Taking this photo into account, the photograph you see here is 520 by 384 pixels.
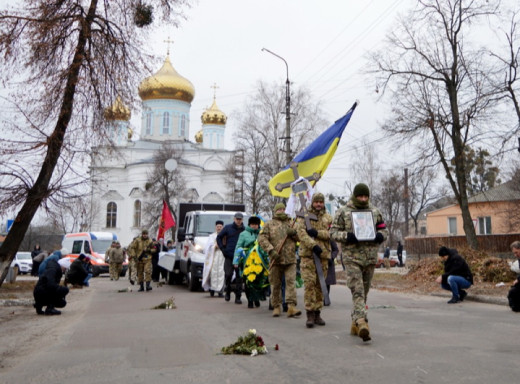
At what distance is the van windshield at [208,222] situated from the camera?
53.2 ft

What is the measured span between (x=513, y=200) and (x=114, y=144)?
36.4 meters

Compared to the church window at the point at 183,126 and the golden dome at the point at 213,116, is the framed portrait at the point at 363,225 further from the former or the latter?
the golden dome at the point at 213,116

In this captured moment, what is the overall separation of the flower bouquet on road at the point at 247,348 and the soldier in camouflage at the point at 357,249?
129 cm

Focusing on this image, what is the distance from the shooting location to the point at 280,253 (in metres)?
9.16

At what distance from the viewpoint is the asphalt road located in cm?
499

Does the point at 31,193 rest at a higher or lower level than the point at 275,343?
higher

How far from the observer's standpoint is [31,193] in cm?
1462

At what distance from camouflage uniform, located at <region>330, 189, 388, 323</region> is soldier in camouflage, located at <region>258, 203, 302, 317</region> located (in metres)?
1.94

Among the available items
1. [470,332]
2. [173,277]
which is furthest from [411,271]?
[470,332]

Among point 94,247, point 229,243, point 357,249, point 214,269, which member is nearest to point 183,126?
point 94,247

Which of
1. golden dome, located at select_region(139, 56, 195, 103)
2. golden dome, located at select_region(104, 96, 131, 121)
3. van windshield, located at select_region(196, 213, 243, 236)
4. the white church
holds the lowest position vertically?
van windshield, located at select_region(196, 213, 243, 236)

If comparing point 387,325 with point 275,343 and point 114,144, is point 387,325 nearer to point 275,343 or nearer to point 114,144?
point 275,343

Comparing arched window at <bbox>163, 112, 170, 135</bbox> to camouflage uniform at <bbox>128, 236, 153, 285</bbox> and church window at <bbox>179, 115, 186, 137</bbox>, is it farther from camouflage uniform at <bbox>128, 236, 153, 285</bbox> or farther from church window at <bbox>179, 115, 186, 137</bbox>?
camouflage uniform at <bbox>128, 236, 153, 285</bbox>

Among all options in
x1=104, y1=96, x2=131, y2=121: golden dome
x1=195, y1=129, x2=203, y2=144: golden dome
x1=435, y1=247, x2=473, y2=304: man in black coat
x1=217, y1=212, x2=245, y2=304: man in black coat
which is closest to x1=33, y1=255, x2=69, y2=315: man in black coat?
x1=217, y1=212, x2=245, y2=304: man in black coat
